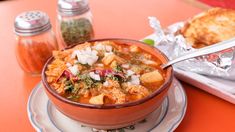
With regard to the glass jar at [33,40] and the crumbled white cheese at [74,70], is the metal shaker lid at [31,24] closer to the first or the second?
the glass jar at [33,40]

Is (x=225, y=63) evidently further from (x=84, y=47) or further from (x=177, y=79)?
(x=84, y=47)

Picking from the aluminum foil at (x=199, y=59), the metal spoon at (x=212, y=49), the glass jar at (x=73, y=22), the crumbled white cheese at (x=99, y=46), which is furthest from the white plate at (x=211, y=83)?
the glass jar at (x=73, y=22)

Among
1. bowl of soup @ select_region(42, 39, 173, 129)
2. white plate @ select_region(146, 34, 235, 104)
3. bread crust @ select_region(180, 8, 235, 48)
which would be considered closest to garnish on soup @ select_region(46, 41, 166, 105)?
bowl of soup @ select_region(42, 39, 173, 129)

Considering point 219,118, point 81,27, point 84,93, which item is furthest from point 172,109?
point 81,27

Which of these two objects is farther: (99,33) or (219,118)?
(99,33)

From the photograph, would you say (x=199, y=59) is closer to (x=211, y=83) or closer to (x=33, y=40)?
(x=211, y=83)

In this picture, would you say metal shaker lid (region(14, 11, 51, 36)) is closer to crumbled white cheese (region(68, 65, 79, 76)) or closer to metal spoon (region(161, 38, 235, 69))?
crumbled white cheese (region(68, 65, 79, 76))

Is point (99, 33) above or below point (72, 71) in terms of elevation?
below
